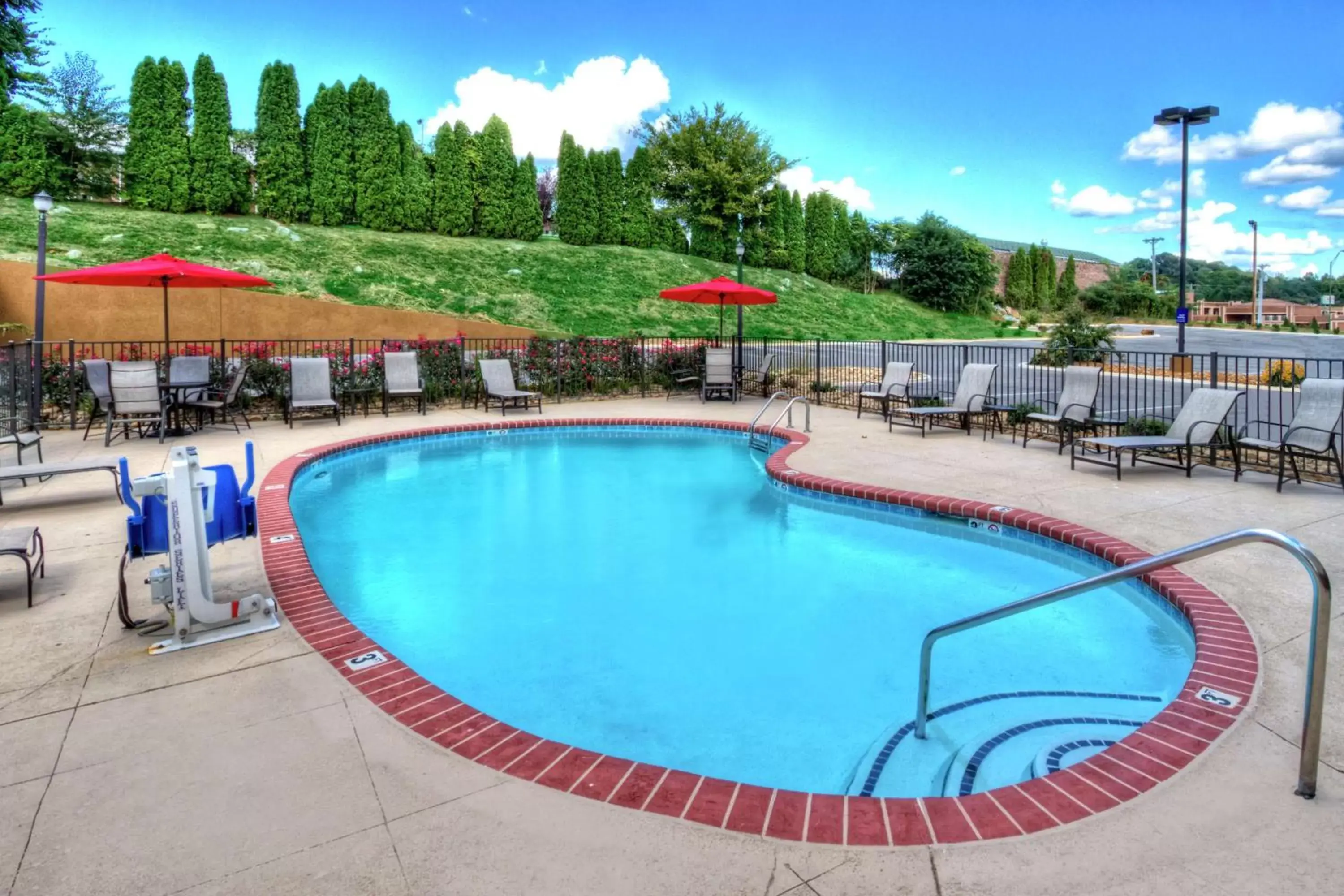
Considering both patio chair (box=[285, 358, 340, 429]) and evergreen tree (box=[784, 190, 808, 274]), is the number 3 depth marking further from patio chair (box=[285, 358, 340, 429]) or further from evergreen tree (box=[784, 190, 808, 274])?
evergreen tree (box=[784, 190, 808, 274])

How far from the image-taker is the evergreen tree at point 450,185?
90.2 ft

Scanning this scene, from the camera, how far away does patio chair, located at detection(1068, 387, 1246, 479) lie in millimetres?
7004

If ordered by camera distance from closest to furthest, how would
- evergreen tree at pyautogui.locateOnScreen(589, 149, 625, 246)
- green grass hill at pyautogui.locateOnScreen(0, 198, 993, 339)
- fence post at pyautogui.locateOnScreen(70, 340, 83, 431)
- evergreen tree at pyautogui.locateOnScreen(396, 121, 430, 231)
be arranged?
fence post at pyautogui.locateOnScreen(70, 340, 83, 431) → green grass hill at pyautogui.locateOnScreen(0, 198, 993, 339) → evergreen tree at pyautogui.locateOnScreen(396, 121, 430, 231) → evergreen tree at pyautogui.locateOnScreen(589, 149, 625, 246)

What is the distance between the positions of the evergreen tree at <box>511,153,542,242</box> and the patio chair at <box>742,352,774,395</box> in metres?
16.6

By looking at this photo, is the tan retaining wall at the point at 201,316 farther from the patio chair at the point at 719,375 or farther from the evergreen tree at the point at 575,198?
the evergreen tree at the point at 575,198

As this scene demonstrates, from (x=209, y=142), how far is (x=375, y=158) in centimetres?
470

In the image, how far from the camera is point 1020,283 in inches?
1786

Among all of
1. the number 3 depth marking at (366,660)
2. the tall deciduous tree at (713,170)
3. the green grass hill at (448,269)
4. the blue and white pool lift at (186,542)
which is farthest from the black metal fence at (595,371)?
the tall deciduous tree at (713,170)

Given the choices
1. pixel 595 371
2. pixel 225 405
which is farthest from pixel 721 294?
pixel 225 405

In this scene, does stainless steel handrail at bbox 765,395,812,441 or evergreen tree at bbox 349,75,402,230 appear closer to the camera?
stainless steel handrail at bbox 765,395,812,441

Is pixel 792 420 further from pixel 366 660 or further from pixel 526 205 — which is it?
pixel 526 205

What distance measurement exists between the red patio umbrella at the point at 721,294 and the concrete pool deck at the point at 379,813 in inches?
417

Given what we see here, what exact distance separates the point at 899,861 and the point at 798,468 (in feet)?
18.9

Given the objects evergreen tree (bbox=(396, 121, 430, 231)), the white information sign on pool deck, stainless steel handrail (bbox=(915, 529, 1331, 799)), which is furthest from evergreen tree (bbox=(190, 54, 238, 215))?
the white information sign on pool deck
